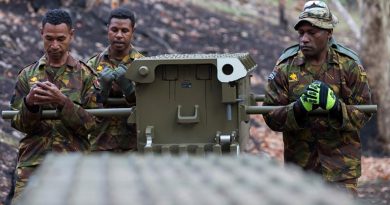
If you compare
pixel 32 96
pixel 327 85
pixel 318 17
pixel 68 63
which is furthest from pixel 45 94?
pixel 318 17

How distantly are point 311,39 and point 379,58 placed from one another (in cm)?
880

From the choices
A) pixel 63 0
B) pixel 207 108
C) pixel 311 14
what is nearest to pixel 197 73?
pixel 207 108

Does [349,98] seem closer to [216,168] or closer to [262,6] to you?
[216,168]

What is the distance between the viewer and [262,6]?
111 feet

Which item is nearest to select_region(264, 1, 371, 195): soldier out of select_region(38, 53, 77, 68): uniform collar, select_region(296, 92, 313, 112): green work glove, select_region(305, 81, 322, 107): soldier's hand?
select_region(296, 92, 313, 112): green work glove

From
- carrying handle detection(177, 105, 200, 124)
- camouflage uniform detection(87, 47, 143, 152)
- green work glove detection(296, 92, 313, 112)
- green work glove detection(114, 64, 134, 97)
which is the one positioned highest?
green work glove detection(114, 64, 134, 97)

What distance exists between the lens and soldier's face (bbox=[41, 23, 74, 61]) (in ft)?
24.1

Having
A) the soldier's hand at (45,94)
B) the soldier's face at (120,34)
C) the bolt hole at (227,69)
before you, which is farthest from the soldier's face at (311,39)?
the soldier's hand at (45,94)

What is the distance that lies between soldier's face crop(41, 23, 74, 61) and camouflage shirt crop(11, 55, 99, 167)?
0.10 metres

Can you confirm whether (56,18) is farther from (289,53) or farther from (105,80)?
(289,53)

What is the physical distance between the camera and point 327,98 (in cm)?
698

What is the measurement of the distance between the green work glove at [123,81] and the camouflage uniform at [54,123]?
1.00 ft

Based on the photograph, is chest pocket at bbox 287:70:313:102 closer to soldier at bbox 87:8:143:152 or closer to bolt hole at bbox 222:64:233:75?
bolt hole at bbox 222:64:233:75

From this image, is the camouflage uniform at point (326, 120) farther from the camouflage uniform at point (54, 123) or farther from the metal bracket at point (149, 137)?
the camouflage uniform at point (54, 123)
